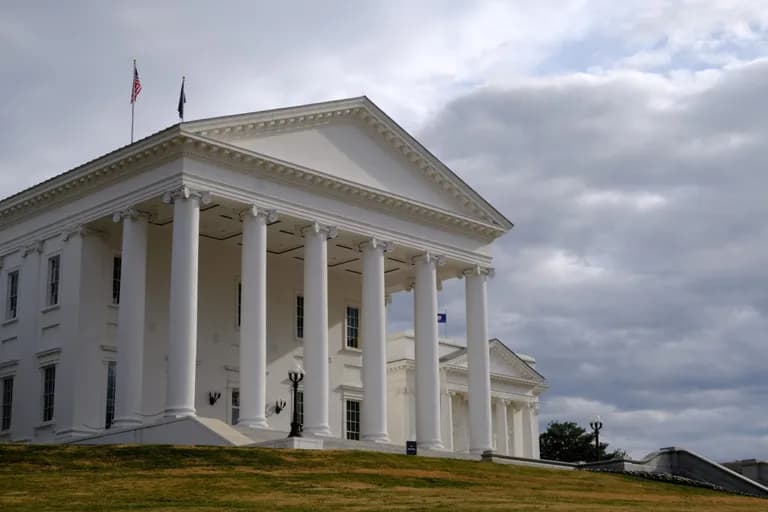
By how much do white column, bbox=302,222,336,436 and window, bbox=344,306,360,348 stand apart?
1041cm

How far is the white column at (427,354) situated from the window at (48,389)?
15097 mm

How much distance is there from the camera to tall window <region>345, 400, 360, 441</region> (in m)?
56.9

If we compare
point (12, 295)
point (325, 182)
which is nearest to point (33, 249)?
point (12, 295)

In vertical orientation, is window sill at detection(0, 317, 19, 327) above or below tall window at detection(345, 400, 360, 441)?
above

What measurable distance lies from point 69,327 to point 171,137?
947 cm

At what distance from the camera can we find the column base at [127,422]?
142ft

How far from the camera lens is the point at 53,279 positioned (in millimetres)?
49562

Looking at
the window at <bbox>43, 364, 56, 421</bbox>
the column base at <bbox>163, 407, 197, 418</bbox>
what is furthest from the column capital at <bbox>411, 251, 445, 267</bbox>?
the window at <bbox>43, 364, 56, 421</bbox>

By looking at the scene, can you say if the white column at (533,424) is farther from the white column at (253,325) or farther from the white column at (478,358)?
the white column at (253,325)

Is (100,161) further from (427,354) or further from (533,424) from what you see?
(533,424)

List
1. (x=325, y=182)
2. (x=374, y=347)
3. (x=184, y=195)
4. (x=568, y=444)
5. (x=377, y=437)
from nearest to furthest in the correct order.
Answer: (x=184, y=195) < (x=325, y=182) < (x=377, y=437) < (x=374, y=347) < (x=568, y=444)

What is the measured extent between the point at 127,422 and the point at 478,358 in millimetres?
17702

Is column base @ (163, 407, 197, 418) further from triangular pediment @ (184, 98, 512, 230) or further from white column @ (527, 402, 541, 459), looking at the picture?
white column @ (527, 402, 541, 459)

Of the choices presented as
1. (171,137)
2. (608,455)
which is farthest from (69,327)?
(608,455)
